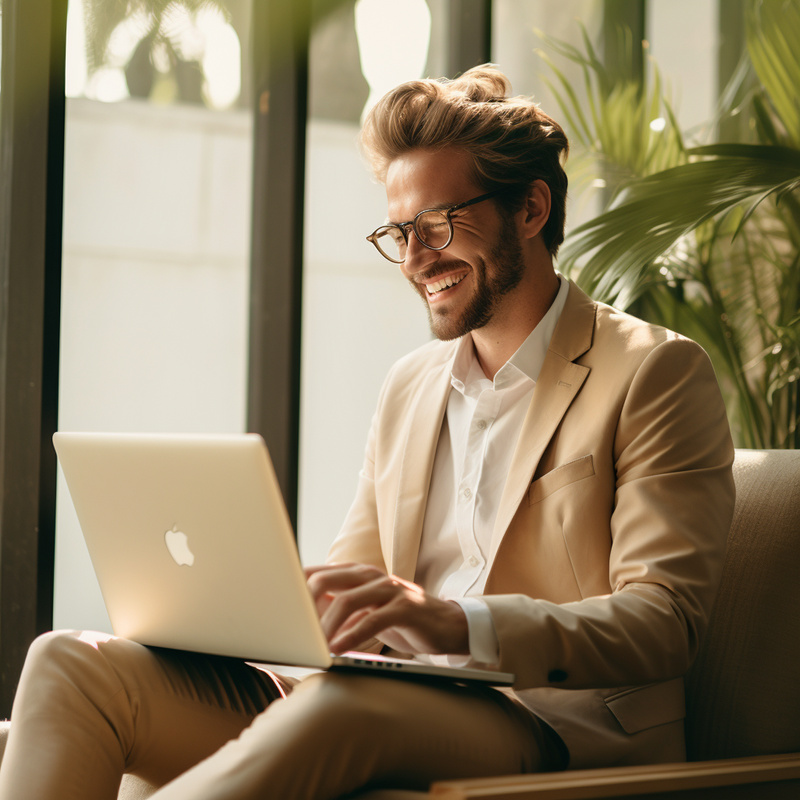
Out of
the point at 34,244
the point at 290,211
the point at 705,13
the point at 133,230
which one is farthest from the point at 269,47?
the point at 705,13

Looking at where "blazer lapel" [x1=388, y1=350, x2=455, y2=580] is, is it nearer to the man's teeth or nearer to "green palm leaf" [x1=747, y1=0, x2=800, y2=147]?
the man's teeth

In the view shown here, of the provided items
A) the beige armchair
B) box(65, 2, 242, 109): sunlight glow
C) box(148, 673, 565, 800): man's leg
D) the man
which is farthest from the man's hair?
box(148, 673, 565, 800): man's leg

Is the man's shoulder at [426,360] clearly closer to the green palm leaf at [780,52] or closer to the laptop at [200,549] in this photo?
the laptop at [200,549]

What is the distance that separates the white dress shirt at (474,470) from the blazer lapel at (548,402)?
73 millimetres

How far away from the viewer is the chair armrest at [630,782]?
95 centimetres

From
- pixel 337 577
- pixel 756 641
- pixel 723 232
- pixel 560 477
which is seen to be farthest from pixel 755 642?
pixel 723 232

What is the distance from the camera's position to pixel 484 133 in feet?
5.81

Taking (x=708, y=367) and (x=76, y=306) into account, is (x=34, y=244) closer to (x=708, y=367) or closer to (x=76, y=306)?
(x=76, y=306)

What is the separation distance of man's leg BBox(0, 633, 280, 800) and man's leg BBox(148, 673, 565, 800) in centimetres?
23

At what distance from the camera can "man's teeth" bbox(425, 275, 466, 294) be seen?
1.81 m

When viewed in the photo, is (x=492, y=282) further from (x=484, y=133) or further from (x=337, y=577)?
(x=337, y=577)

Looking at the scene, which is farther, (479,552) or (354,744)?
(479,552)

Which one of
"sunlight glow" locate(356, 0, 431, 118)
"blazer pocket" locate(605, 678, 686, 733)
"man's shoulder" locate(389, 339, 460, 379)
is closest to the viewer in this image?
"blazer pocket" locate(605, 678, 686, 733)

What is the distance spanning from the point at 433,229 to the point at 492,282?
17cm
